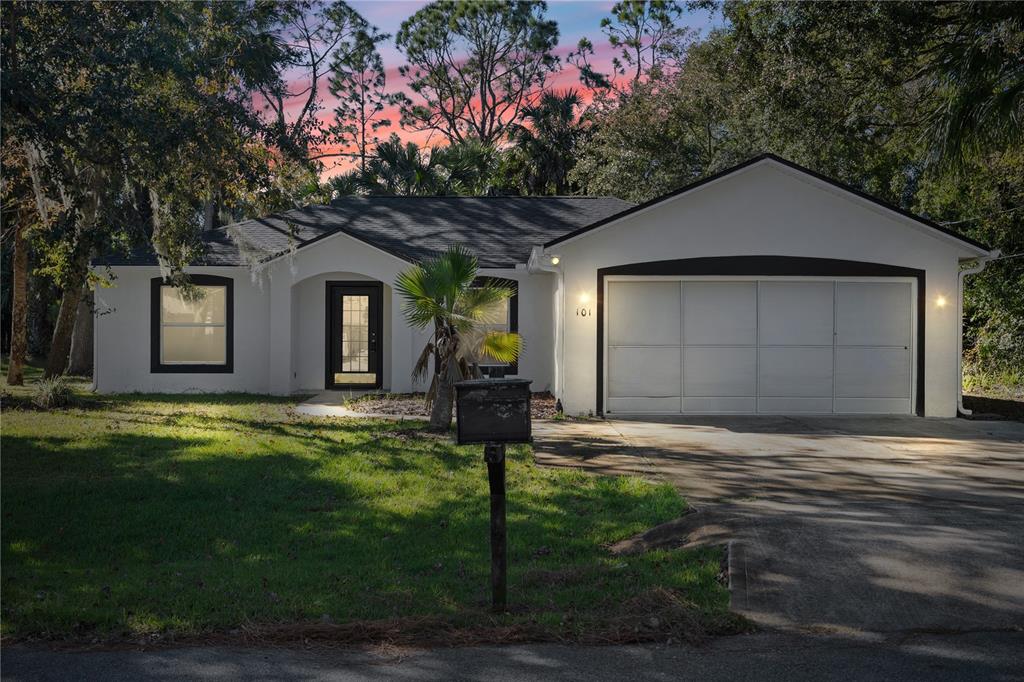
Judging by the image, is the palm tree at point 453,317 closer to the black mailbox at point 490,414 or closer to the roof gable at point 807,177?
the roof gable at point 807,177

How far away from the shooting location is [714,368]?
15.2 m

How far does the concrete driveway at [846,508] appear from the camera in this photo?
18.6 ft

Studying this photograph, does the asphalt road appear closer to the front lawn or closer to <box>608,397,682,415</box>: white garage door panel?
the front lawn

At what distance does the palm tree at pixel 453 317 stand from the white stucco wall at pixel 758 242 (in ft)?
8.44

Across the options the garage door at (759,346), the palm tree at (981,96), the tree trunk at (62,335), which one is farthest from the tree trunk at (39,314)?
the palm tree at (981,96)

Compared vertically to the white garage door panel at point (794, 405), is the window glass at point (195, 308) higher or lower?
higher

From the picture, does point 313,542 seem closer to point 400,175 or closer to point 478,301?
point 478,301

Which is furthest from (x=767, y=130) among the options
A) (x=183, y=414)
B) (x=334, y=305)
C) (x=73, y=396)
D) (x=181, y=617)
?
(x=181, y=617)

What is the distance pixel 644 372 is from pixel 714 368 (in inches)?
45.7

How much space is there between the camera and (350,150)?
35.7 meters

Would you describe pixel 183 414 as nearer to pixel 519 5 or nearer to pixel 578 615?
pixel 578 615

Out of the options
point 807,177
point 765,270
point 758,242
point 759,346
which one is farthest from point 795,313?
point 807,177

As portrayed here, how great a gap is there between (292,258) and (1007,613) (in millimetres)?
14727

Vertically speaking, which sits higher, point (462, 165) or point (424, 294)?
point (462, 165)
